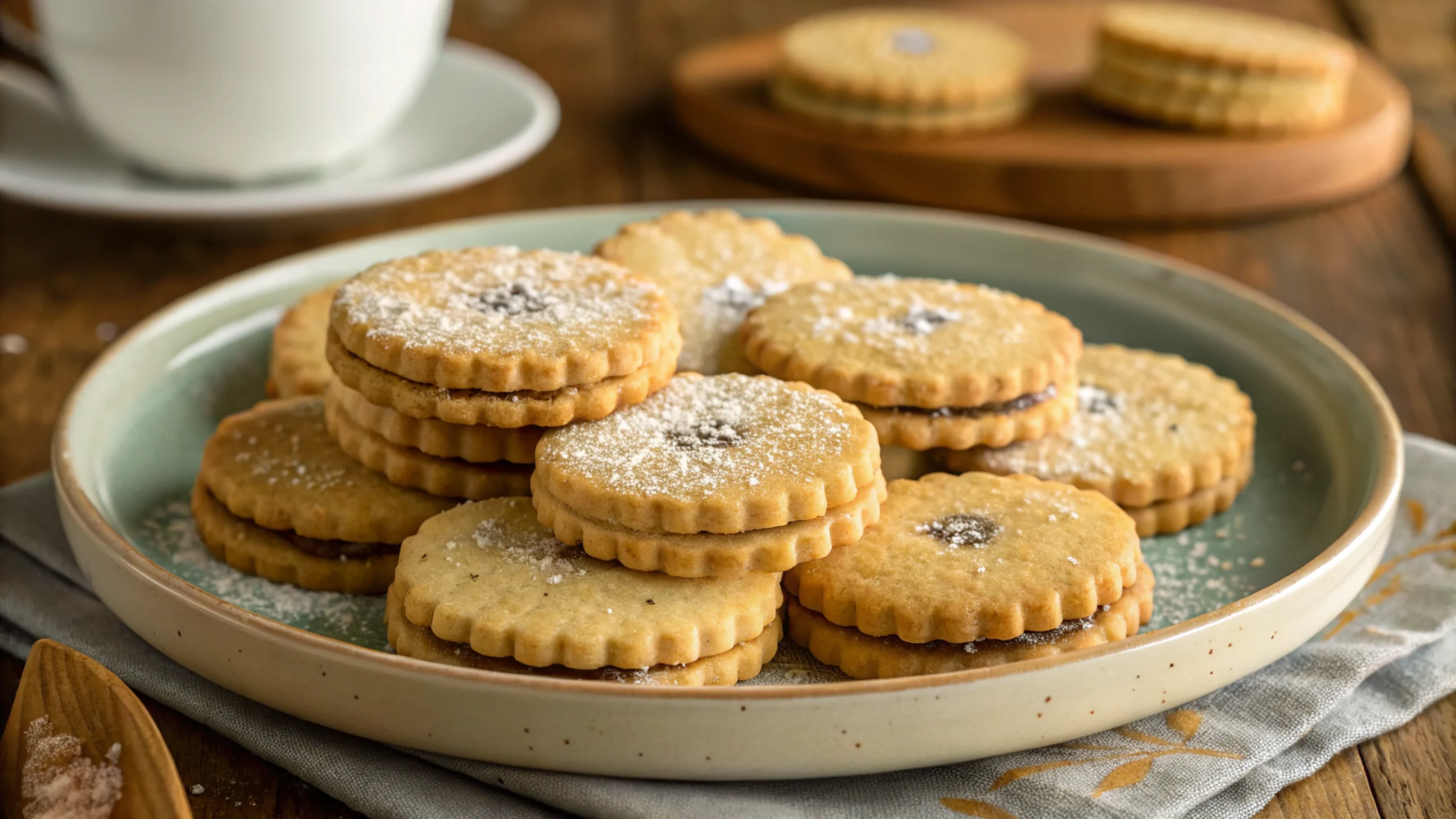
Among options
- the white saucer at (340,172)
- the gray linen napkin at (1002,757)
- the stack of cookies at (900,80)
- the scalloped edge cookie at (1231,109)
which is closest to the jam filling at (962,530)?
the gray linen napkin at (1002,757)

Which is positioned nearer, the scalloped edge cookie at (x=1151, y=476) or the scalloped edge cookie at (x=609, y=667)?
the scalloped edge cookie at (x=609, y=667)

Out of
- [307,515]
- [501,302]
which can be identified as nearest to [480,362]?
[501,302]

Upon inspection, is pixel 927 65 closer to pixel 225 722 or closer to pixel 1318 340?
pixel 1318 340

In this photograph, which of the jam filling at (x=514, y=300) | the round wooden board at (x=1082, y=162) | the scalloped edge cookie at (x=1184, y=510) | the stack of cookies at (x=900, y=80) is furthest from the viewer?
the stack of cookies at (x=900, y=80)

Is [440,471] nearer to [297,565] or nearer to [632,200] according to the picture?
[297,565]

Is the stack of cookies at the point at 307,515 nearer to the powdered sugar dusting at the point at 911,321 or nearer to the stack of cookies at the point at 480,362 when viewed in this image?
the stack of cookies at the point at 480,362
